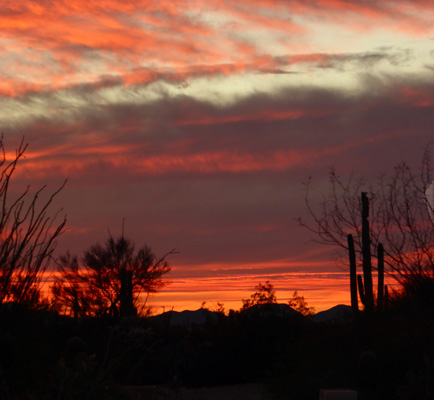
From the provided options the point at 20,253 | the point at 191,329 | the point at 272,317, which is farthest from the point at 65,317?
the point at 20,253

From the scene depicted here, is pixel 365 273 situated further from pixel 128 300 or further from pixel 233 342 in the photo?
pixel 128 300

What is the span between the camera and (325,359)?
16969mm

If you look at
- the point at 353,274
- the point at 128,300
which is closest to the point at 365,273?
the point at 353,274

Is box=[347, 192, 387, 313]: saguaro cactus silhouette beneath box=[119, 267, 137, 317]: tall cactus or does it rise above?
above

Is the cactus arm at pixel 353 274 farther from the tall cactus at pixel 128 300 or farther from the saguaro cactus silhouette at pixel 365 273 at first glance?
the tall cactus at pixel 128 300

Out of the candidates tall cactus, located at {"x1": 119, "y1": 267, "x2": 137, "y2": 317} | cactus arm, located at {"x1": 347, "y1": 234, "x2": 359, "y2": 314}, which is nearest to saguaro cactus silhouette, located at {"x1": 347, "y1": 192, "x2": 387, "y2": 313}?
cactus arm, located at {"x1": 347, "y1": 234, "x2": 359, "y2": 314}

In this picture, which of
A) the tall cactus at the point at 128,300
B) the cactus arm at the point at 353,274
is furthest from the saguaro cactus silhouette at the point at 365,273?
the tall cactus at the point at 128,300

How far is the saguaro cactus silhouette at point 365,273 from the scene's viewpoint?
896 inches

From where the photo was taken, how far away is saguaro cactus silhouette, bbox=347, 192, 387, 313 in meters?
22.8

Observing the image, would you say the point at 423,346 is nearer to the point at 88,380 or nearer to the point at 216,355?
the point at 216,355

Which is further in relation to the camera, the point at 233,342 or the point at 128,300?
the point at 233,342

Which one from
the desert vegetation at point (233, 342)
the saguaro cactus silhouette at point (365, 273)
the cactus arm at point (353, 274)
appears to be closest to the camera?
the desert vegetation at point (233, 342)

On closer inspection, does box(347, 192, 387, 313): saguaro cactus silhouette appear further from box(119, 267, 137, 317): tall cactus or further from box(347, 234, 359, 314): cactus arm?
box(119, 267, 137, 317): tall cactus

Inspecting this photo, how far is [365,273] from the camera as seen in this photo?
78.3 ft
